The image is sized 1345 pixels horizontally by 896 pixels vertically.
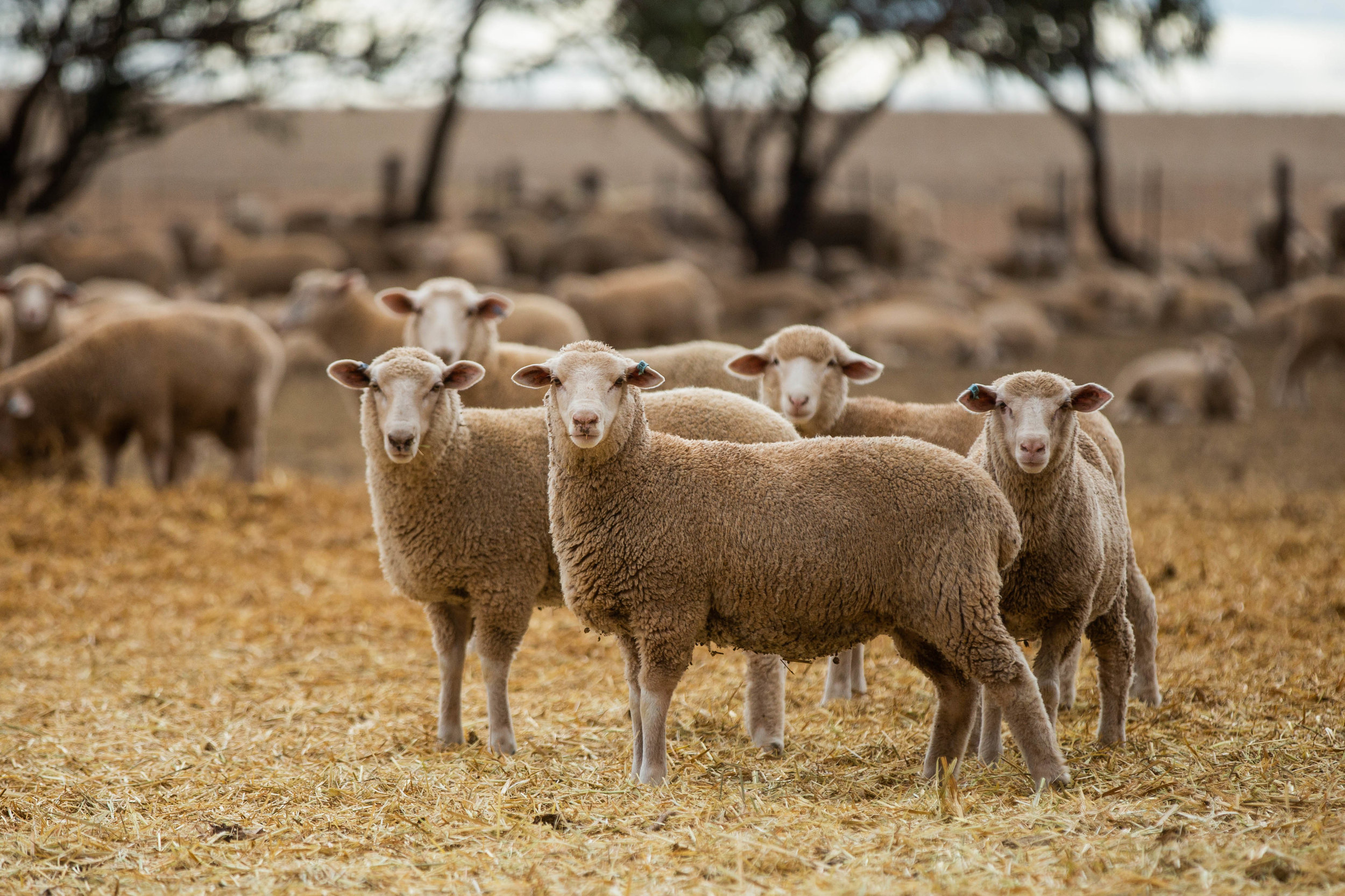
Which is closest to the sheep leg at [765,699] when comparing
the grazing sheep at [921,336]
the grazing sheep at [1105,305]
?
the grazing sheep at [921,336]

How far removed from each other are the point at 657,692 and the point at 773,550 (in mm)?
613

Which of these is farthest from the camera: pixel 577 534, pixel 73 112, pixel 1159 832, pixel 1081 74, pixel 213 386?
pixel 1081 74

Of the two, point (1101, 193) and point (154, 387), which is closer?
point (154, 387)

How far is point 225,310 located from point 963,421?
6853 mm

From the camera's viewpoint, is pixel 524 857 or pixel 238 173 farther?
pixel 238 173

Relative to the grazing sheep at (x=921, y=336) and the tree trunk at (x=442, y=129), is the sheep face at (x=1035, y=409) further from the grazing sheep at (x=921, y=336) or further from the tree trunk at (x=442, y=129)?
the tree trunk at (x=442, y=129)

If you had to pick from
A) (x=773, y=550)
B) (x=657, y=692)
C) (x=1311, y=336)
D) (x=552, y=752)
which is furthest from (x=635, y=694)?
(x=1311, y=336)

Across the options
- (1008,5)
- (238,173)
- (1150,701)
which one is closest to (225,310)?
(1150,701)

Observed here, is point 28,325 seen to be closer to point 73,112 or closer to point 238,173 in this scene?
point 73,112

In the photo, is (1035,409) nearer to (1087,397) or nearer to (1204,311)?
(1087,397)

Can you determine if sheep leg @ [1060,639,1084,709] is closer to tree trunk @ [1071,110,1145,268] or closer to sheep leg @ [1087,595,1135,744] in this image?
sheep leg @ [1087,595,1135,744]

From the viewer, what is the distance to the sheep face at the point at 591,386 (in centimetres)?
446

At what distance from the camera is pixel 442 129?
23438mm

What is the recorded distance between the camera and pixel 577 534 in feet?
15.4
